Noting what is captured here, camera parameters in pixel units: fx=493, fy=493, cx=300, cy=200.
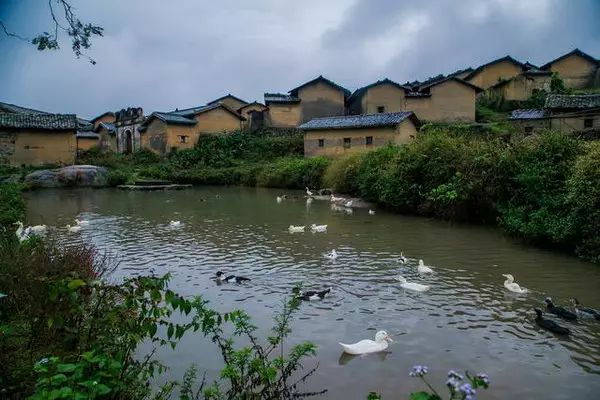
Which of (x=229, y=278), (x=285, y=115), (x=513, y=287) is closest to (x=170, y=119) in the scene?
(x=285, y=115)

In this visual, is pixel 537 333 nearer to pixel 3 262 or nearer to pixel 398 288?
pixel 398 288

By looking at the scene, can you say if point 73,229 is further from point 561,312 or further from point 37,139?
point 37,139

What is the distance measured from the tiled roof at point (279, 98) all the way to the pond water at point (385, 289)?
84.6 ft

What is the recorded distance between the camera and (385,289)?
30.7 ft

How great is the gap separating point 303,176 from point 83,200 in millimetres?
13134

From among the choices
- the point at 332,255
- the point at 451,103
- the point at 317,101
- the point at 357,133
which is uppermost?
the point at 317,101

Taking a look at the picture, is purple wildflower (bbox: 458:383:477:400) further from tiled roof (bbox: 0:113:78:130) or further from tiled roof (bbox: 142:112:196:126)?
tiled roof (bbox: 142:112:196:126)

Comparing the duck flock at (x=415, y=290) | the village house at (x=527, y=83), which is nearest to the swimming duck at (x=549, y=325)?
the duck flock at (x=415, y=290)

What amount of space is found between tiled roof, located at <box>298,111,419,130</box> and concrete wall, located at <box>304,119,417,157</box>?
15.6 inches

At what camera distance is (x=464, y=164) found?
17.0 metres

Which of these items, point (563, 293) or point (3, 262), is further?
point (563, 293)

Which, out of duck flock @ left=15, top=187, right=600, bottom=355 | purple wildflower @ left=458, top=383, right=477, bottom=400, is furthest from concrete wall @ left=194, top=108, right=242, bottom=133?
purple wildflower @ left=458, top=383, right=477, bottom=400

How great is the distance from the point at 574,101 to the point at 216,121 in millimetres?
28428

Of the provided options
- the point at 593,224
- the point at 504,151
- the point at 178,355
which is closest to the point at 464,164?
the point at 504,151
